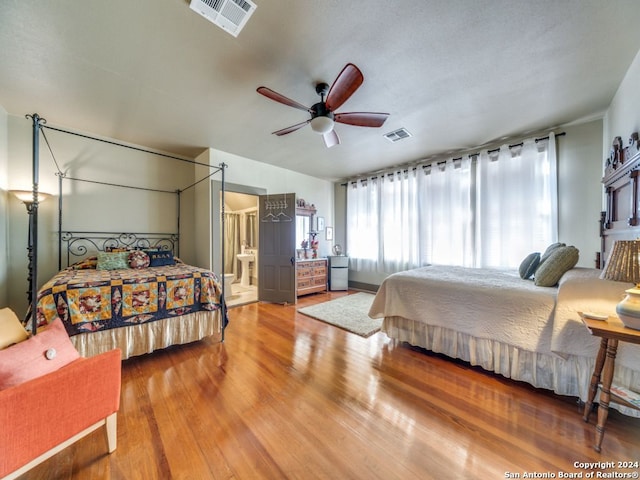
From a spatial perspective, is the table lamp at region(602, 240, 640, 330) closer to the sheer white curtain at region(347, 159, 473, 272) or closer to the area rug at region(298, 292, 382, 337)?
the area rug at region(298, 292, 382, 337)

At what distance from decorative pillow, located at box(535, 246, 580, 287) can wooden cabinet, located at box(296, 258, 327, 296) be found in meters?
3.70

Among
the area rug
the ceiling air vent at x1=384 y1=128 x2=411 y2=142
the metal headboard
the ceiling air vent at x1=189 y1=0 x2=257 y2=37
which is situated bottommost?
the area rug

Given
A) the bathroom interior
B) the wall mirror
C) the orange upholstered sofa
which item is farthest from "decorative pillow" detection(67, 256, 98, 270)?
the wall mirror

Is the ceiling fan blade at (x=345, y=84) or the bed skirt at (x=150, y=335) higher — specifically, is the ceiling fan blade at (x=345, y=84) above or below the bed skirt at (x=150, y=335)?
above

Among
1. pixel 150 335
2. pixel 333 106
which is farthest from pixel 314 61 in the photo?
pixel 150 335

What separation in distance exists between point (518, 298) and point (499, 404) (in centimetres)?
85

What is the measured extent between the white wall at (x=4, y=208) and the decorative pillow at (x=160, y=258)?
1.42m

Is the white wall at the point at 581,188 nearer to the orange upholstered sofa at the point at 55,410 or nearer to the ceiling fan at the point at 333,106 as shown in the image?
the ceiling fan at the point at 333,106

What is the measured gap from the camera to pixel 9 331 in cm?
138

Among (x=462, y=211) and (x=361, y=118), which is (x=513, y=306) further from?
(x=462, y=211)

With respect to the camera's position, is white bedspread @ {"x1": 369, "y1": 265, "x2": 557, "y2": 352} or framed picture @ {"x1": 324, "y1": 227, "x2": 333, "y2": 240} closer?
white bedspread @ {"x1": 369, "y1": 265, "x2": 557, "y2": 352}

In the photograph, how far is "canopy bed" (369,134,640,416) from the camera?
167 cm

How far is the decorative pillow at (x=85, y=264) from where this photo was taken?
3.13 metres

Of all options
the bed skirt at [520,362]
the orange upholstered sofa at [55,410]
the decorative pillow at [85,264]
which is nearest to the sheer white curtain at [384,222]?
the bed skirt at [520,362]
